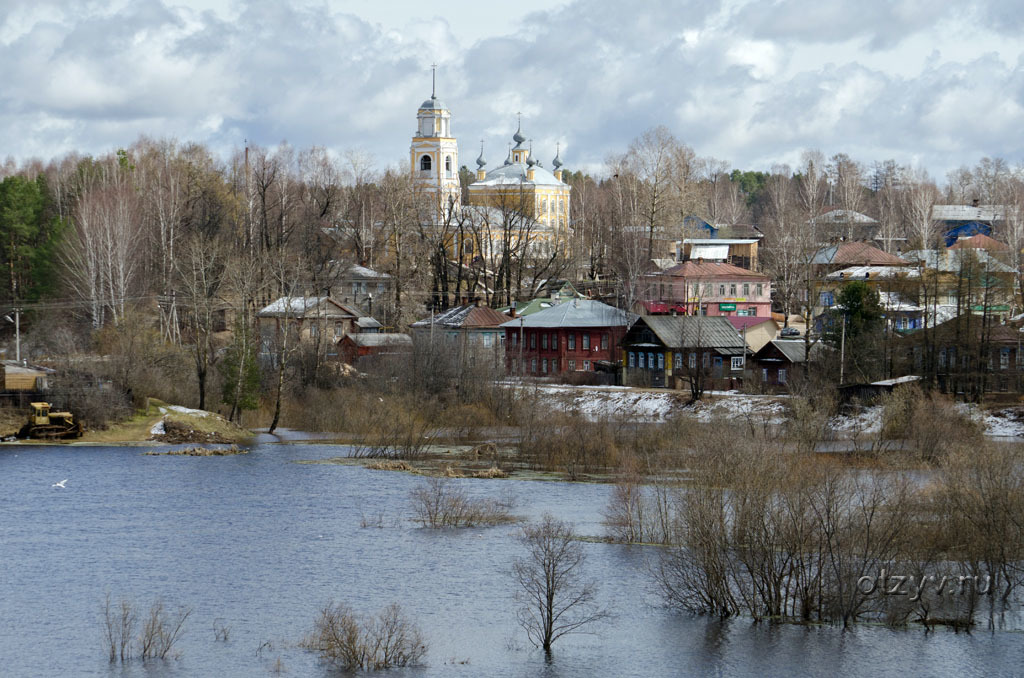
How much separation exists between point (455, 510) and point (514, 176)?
91970 mm

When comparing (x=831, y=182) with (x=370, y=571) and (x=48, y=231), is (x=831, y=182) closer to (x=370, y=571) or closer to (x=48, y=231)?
(x=48, y=231)

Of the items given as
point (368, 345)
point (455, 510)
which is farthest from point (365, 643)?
point (368, 345)

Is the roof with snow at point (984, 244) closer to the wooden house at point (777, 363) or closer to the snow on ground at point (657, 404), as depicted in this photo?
the wooden house at point (777, 363)

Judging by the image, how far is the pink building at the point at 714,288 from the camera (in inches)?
2904

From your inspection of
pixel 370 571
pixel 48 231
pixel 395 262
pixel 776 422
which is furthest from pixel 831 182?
pixel 370 571

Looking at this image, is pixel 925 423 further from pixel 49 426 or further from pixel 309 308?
pixel 309 308

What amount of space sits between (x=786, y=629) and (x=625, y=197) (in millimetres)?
83454

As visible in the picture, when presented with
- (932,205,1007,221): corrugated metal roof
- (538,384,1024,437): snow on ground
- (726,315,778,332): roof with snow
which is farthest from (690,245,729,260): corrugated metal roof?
(538,384,1024,437): snow on ground

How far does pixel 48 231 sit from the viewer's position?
80.1 metres

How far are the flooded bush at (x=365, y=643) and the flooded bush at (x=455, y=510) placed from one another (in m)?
8.48

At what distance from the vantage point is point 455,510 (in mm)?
32156

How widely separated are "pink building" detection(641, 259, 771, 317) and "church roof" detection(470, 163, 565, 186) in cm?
4584

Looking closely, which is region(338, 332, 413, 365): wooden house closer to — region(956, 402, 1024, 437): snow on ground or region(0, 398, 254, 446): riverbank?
region(0, 398, 254, 446): riverbank

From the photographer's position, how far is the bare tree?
75.0ft
